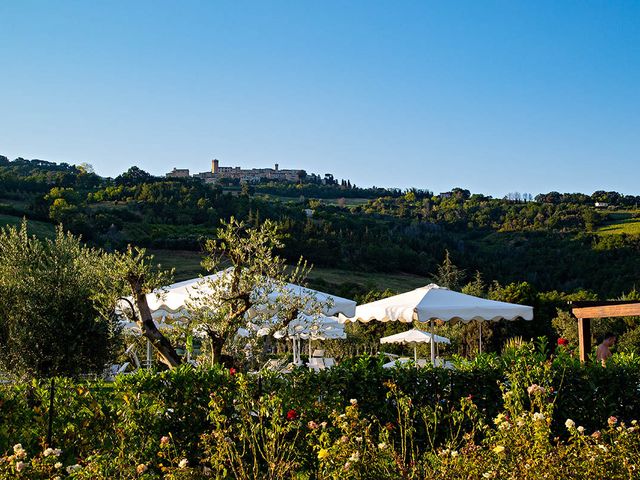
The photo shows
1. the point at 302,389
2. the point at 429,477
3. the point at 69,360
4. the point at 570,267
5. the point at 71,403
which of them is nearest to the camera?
the point at 429,477

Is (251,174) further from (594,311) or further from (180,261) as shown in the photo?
(594,311)

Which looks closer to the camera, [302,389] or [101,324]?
[302,389]

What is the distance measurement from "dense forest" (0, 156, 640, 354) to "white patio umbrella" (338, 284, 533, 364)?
19399mm

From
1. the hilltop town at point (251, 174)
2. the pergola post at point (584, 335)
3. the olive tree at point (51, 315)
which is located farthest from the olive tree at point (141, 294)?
the hilltop town at point (251, 174)

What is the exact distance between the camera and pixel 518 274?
44219mm

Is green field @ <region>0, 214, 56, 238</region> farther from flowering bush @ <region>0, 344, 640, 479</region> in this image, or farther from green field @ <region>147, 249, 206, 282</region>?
flowering bush @ <region>0, 344, 640, 479</region>

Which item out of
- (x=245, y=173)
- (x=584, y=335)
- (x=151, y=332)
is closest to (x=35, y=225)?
(x=151, y=332)

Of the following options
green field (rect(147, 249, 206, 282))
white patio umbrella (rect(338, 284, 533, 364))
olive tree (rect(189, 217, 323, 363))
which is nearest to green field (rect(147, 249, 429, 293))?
green field (rect(147, 249, 206, 282))

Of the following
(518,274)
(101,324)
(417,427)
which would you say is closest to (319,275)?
(518,274)

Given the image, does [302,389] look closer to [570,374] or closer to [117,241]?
[570,374]

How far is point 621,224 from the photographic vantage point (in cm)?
5250

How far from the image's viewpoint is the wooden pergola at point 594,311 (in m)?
8.85

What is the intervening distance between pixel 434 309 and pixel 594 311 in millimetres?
3667

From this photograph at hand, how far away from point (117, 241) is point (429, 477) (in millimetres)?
43490
